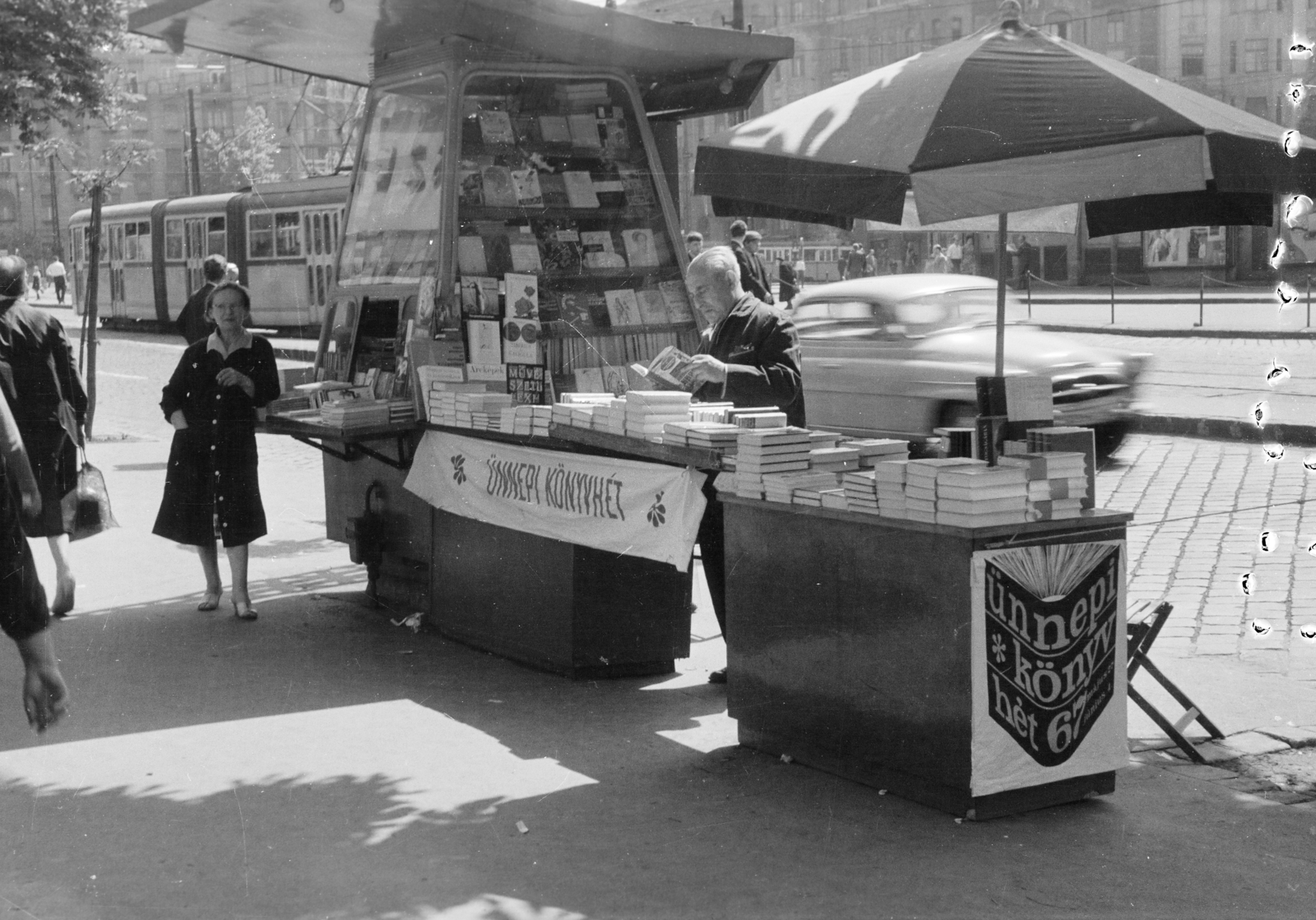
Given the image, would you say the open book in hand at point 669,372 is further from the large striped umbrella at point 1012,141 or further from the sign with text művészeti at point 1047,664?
the sign with text művészeti at point 1047,664

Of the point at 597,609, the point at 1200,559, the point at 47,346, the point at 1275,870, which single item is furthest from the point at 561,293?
the point at 1275,870

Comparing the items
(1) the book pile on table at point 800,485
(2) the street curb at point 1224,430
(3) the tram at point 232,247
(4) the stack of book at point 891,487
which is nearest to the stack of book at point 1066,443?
(4) the stack of book at point 891,487

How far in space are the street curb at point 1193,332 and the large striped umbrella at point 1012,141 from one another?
1923 cm

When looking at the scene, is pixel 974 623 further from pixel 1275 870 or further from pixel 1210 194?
pixel 1210 194

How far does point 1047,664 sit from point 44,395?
579 centimetres

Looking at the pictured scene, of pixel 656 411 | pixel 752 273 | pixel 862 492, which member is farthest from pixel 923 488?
pixel 752 273

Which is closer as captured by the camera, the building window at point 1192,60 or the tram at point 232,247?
the tram at point 232,247

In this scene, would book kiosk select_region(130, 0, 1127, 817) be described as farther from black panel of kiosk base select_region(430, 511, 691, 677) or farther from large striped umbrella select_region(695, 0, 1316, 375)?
large striped umbrella select_region(695, 0, 1316, 375)

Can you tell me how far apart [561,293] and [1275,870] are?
5.06 m

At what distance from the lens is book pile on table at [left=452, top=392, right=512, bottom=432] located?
739cm

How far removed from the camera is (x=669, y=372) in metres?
6.62

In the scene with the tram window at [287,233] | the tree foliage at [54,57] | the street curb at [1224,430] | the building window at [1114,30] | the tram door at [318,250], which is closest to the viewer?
the street curb at [1224,430]

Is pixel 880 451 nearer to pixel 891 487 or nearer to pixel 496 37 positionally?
pixel 891 487

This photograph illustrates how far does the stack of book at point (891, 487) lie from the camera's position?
4926 mm
